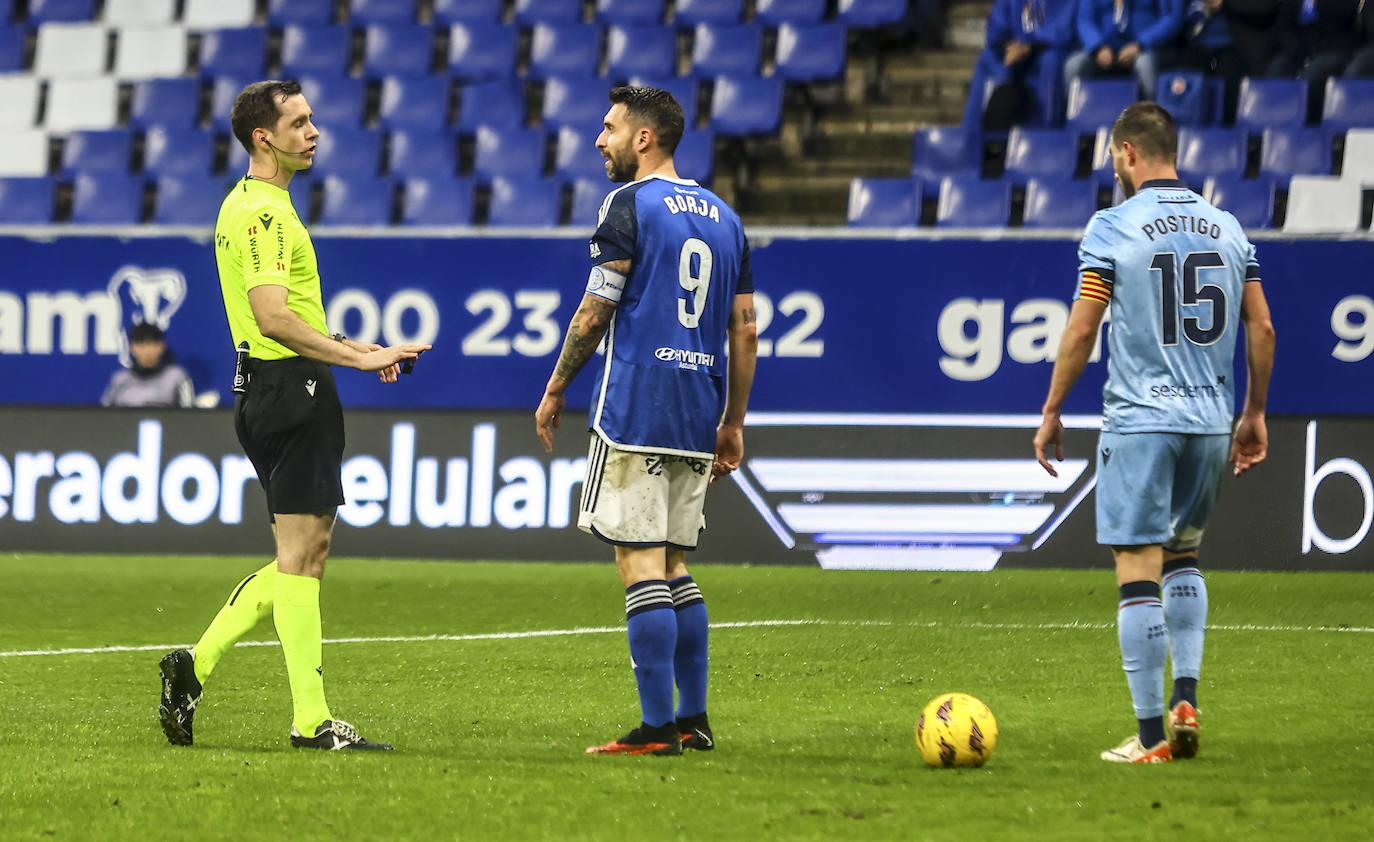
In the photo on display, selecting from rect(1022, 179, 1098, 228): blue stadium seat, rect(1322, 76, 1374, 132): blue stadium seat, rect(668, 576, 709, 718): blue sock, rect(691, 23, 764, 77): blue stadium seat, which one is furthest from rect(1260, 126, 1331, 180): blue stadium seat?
rect(668, 576, 709, 718): blue sock

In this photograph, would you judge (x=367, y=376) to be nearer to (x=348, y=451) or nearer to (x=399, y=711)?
(x=348, y=451)

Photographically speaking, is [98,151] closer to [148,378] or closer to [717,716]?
[148,378]

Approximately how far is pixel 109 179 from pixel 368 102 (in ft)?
7.43

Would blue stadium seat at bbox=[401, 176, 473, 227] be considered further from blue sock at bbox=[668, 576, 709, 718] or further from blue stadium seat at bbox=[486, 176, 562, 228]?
blue sock at bbox=[668, 576, 709, 718]

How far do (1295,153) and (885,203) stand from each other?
2.86 meters

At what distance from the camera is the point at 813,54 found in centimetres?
1475

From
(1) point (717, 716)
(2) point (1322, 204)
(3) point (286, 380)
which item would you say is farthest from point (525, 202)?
(3) point (286, 380)

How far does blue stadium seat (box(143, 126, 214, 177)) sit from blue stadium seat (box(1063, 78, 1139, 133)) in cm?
703

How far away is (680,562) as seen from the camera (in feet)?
17.7

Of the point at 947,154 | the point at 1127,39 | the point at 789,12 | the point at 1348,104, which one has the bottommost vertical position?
the point at 947,154

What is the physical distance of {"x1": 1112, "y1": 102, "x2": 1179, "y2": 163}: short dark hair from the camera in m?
5.26

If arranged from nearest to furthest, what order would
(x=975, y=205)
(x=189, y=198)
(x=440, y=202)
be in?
(x=975, y=205), (x=440, y=202), (x=189, y=198)

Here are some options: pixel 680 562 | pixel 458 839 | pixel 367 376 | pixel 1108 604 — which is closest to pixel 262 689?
pixel 680 562

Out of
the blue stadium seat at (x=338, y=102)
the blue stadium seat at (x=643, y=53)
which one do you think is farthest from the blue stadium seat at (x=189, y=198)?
the blue stadium seat at (x=643, y=53)
